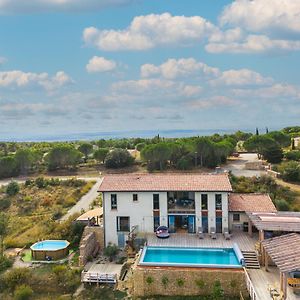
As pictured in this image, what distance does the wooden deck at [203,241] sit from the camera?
29875 mm

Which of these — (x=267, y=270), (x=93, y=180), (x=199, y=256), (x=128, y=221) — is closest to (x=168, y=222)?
(x=128, y=221)

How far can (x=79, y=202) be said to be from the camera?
162 ft

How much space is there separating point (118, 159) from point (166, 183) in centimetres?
3515

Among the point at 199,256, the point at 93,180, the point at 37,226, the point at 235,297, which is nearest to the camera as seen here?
the point at 235,297

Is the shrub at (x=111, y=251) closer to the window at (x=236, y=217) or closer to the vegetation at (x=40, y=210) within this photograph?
the vegetation at (x=40, y=210)

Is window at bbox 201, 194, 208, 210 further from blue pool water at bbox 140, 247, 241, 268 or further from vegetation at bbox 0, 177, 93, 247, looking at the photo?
vegetation at bbox 0, 177, 93, 247

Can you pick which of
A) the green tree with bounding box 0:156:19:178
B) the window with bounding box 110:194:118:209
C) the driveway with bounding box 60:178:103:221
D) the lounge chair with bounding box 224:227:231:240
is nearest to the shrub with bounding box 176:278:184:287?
the lounge chair with bounding box 224:227:231:240

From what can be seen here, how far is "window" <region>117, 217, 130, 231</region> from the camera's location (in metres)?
33.2

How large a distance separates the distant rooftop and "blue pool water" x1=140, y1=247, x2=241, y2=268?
2943 millimetres

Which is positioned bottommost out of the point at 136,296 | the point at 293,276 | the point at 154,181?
the point at 136,296

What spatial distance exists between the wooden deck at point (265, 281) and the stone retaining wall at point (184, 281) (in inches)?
37.3

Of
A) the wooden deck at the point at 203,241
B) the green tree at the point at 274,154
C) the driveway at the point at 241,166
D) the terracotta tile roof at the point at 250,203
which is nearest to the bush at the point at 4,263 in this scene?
the wooden deck at the point at 203,241

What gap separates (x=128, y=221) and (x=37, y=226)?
1179 cm

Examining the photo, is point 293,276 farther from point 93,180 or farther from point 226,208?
point 93,180
